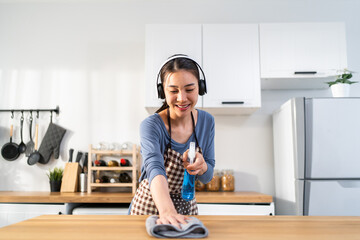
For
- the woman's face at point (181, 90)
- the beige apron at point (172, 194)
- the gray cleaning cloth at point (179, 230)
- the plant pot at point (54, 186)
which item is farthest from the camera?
the plant pot at point (54, 186)

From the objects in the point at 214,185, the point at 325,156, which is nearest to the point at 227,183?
the point at 214,185

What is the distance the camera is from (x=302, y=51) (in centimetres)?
263

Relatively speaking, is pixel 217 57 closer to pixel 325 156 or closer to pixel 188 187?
pixel 325 156

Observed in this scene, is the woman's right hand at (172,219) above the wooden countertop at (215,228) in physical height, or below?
above

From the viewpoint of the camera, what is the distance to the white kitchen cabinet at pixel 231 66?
2.60 meters

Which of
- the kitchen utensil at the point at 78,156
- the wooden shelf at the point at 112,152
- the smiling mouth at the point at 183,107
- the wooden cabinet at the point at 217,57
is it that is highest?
the wooden cabinet at the point at 217,57

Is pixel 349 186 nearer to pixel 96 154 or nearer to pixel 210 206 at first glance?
pixel 210 206

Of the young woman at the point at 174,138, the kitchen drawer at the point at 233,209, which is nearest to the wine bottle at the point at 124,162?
the kitchen drawer at the point at 233,209

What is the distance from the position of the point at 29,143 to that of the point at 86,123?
538mm

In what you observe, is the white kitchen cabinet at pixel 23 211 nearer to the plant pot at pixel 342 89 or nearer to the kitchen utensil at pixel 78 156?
the kitchen utensil at pixel 78 156

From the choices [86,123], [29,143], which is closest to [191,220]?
[86,123]

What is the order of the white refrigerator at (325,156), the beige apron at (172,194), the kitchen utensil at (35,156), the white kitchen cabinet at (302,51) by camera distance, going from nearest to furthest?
1. the beige apron at (172,194)
2. the white refrigerator at (325,156)
3. the white kitchen cabinet at (302,51)
4. the kitchen utensil at (35,156)

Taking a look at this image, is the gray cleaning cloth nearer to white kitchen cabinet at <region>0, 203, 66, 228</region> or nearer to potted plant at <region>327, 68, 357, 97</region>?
white kitchen cabinet at <region>0, 203, 66, 228</region>

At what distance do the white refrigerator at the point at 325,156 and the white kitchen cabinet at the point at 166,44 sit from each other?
2.70 feet
